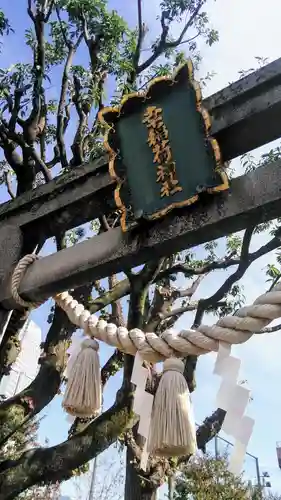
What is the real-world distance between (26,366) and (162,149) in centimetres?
1002

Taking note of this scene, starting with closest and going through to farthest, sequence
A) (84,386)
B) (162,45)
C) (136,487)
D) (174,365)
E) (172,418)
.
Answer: (172,418) → (174,365) → (84,386) → (136,487) → (162,45)

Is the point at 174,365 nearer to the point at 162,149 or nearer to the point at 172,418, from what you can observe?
the point at 172,418

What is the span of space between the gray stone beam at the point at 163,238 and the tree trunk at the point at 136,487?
333cm

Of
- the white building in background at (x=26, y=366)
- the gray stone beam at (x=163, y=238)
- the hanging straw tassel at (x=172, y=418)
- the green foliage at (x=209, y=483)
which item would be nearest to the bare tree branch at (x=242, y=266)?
the gray stone beam at (x=163, y=238)

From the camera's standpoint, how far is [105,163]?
238 centimetres

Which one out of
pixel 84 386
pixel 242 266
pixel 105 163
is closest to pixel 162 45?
pixel 242 266

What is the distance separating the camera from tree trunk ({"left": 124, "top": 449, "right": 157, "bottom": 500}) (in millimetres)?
4895

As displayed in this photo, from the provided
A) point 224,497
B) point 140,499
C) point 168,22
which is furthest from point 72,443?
point 224,497

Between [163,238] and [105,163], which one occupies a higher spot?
[105,163]

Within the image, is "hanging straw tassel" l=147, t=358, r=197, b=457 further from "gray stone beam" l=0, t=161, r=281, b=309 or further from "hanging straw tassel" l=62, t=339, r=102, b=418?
"gray stone beam" l=0, t=161, r=281, b=309

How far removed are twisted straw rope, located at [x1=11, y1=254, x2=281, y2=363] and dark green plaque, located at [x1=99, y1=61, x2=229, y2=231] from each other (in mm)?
479

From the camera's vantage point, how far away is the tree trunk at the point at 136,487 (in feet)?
16.1

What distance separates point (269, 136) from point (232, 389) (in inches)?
43.7

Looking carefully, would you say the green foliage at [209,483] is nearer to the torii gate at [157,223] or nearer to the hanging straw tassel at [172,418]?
the torii gate at [157,223]
